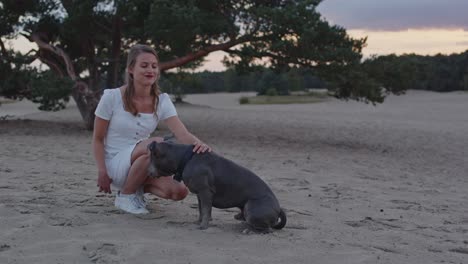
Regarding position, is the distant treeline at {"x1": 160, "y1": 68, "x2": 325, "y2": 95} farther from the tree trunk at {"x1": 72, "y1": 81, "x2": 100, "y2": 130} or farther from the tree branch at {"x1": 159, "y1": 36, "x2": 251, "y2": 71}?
the tree branch at {"x1": 159, "y1": 36, "x2": 251, "y2": 71}

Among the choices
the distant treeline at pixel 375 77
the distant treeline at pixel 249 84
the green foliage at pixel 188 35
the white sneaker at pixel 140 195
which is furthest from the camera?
the distant treeline at pixel 249 84

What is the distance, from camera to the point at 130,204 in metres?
4.79

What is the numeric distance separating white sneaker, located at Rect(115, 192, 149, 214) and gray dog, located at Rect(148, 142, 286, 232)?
0.60 m

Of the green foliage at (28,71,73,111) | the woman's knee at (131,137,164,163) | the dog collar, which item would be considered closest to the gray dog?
the dog collar

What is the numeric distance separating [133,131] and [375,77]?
396 inches

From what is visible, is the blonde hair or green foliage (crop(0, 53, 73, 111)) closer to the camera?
the blonde hair

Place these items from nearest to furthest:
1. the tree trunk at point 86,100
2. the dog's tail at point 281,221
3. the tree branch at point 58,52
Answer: the dog's tail at point 281,221 → the tree trunk at point 86,100 → the tree branch at point 58,52

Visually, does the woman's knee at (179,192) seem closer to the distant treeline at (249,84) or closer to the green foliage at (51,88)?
the green foliage at (51,88)

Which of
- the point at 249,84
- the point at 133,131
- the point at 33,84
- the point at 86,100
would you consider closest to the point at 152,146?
the point at 133,131

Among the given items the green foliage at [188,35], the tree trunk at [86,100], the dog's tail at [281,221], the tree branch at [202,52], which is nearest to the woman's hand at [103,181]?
the dog's tail at [281,221]

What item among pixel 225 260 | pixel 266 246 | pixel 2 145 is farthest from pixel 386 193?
pixel 2 145

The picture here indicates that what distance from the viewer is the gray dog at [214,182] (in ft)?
13.7

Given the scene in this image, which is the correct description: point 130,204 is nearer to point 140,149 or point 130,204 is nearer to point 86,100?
point 140,149

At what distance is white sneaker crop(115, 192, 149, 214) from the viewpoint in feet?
15.6
